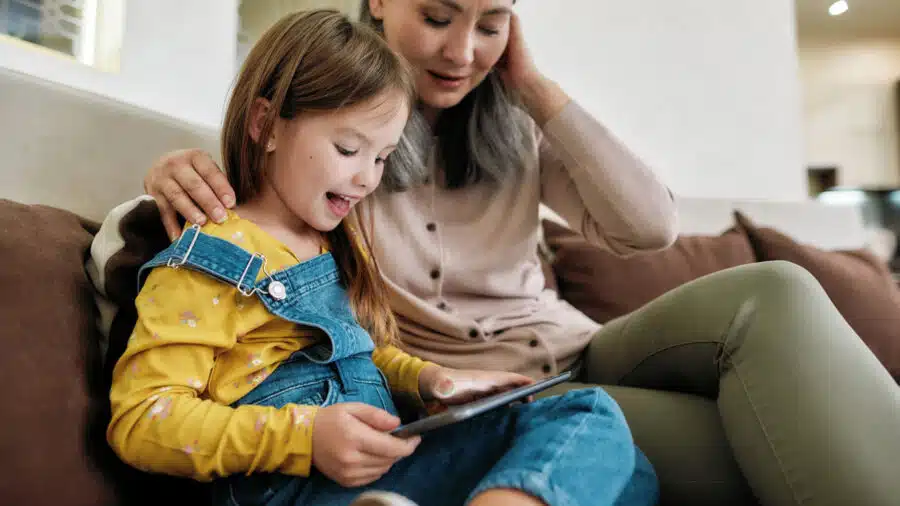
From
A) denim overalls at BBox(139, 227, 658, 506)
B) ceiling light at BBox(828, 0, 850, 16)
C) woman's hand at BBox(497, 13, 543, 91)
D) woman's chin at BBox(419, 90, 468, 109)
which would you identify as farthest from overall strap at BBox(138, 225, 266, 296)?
ceiling light at BBox(828, 0, 850, 16)

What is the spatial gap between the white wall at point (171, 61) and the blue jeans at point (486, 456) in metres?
0.88

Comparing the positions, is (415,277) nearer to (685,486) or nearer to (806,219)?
(685,486)

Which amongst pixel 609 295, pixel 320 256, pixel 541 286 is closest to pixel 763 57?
pixel 609 295

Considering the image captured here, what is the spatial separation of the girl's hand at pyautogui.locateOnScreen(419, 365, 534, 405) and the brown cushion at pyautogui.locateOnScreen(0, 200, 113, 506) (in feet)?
1.09

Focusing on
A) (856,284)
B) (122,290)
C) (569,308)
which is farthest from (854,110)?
(122,290)

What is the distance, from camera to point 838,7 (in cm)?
306

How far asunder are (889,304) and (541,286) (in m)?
0.94

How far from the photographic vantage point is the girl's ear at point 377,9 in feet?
3.22

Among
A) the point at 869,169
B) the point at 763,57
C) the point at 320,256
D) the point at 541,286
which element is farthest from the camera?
the point at 869,169

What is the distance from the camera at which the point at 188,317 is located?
57cm

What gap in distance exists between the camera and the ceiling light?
301cm

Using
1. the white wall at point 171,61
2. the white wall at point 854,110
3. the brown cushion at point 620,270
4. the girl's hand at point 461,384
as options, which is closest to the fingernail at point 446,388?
the girl's hand at point 461,384

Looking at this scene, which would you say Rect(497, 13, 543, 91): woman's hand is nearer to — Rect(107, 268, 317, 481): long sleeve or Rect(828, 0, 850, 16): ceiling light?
Rect(107, 268, 317, 481): long sleeve

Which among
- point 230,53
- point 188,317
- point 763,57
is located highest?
point 763,57
